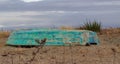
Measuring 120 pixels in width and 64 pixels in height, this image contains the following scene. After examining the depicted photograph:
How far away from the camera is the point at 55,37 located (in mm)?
10133

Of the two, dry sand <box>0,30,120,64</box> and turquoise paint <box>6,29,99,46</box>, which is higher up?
turquoise paint <box>6,29,99,46</box>

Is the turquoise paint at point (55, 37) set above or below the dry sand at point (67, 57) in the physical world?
above

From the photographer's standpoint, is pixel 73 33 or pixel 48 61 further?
pixel 73 33

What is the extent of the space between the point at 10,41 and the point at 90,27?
13.5ft

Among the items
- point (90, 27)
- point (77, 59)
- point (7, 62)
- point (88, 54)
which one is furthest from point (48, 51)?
point (90, 27)

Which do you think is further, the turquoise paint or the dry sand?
the turquoise paint

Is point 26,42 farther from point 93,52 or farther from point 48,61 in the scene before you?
point 48,61

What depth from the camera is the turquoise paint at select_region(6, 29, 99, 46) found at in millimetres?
10008

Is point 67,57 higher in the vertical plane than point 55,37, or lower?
lower

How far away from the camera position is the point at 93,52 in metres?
8.53

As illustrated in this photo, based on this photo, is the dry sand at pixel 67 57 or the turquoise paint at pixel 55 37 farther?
the turquoise paint at pixel 55 37

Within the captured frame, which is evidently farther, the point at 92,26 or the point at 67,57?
the point at 92,26

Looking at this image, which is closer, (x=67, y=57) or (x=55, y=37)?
(x=67, y=57)

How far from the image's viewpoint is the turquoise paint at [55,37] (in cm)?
1001
